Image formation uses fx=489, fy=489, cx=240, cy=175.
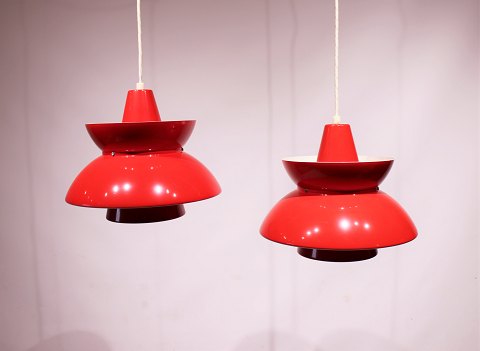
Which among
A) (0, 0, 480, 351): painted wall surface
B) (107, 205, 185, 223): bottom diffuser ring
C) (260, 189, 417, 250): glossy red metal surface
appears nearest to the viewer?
(260, 189, 417, 250): glossy red metal surface

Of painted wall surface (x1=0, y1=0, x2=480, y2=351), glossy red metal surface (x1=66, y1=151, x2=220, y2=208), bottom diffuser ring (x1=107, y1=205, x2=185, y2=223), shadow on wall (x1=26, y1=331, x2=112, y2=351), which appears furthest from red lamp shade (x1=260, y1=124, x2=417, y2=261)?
shadow on wall (x1=26, y1=331, x2=112, y2=351)

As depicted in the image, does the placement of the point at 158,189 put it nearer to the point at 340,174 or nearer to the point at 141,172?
the point at 141,172

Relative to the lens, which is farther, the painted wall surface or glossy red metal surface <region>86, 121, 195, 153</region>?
the painted wall surface

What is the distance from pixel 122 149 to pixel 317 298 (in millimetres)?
1433

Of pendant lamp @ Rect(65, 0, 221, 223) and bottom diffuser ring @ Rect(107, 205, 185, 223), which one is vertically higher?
pendant lamp @ Rect(65, 0, 221, 223)

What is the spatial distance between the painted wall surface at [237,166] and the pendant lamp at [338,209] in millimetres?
1153

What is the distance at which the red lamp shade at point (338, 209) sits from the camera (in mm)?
865

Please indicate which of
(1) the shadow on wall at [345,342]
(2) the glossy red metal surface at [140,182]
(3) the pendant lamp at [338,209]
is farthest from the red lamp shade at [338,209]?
(1) the shadow on wall at [345,342]

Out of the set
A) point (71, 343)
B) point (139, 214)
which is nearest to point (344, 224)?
point (139, 214)

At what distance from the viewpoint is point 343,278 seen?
2146 mm

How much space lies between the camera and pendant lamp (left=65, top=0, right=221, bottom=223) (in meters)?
0.92

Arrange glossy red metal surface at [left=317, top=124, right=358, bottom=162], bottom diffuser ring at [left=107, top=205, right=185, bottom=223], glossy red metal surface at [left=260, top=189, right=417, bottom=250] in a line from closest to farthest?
glossy red metal surface at [left=260, top=189, right=417, bottom=250] → glossy red metal surface at [left=317, top=124, right=358, bottom=162] → bottom diffuser ring at [left=107, top=205, right=185, bottom=223]

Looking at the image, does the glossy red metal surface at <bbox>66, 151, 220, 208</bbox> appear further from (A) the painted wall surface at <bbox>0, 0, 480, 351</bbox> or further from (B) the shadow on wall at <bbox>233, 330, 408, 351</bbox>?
(B) the shadow on wall at <bbox>233, 330, 408, 351</bbox>

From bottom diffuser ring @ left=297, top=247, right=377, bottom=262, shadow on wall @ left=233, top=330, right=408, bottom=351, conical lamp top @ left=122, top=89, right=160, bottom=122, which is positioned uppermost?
conical lamp top @ left=122, top=89, right=160, bottom=122
